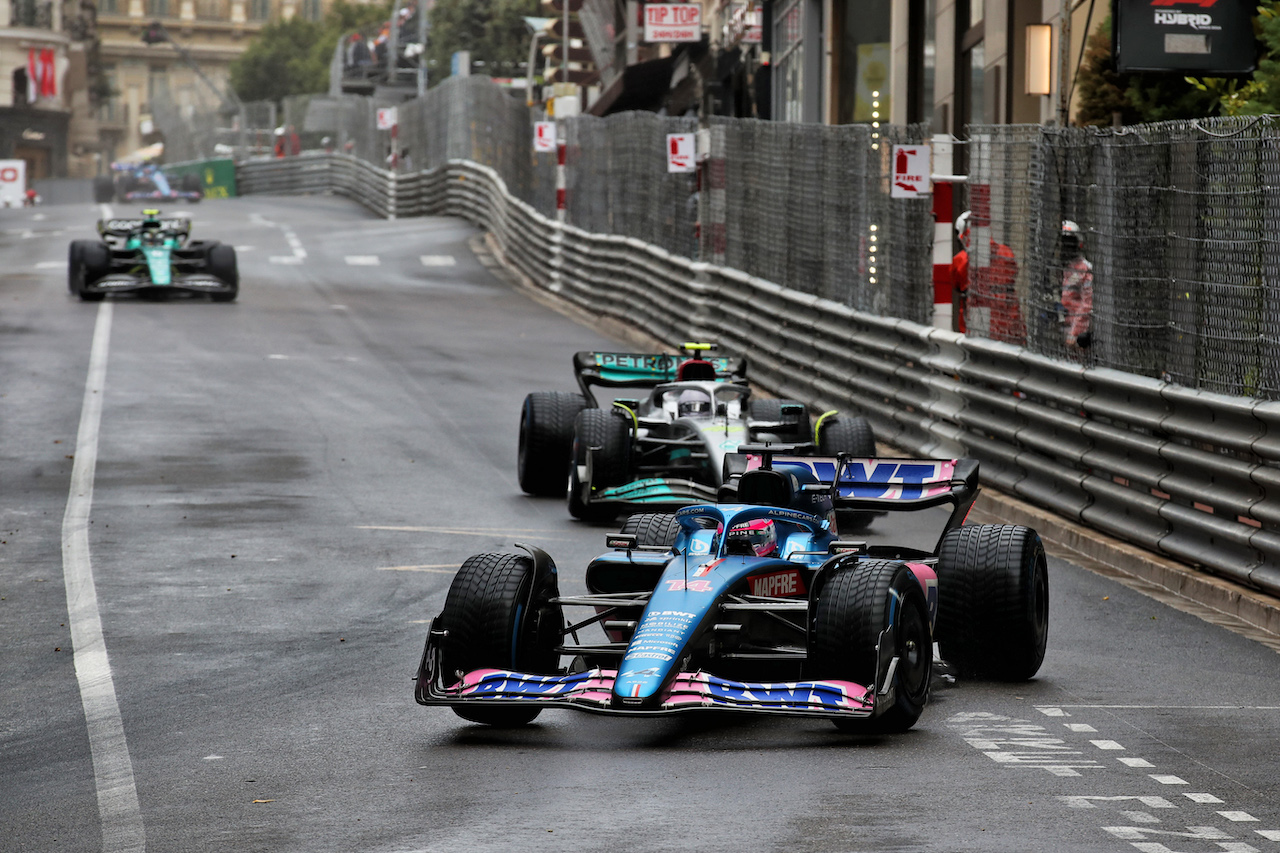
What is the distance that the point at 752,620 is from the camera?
7.88m

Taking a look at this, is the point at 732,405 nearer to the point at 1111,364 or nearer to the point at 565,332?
the point at 1111,364

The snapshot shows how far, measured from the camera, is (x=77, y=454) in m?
16.1

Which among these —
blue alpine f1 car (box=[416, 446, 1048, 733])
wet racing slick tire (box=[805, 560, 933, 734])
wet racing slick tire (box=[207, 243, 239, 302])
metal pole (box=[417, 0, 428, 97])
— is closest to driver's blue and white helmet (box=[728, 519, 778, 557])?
blue alpine f1 car (box=[416, 446, 1048, 733])

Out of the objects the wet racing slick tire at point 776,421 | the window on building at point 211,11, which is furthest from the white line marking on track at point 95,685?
the window on building at point 211,11

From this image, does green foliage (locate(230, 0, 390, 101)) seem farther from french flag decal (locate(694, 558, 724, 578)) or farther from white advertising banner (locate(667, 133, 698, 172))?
french flag decal (locate(694, 558, 724, 578))

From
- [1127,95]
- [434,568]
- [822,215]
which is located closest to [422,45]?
[822,215]

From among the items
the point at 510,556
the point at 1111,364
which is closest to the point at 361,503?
the point at 1111,364

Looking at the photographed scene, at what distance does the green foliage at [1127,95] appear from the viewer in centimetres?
1681

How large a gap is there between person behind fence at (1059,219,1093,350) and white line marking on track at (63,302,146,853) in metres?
6.43

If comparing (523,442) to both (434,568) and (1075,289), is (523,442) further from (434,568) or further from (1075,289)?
(1075,289)

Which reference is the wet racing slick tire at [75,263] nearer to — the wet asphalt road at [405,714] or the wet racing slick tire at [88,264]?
the wet racing slick tire at [88,264]

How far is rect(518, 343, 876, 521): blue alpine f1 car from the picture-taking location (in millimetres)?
13234

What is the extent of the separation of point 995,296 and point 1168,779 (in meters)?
8.14

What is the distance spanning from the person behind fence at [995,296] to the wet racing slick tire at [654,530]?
563 centimetres
